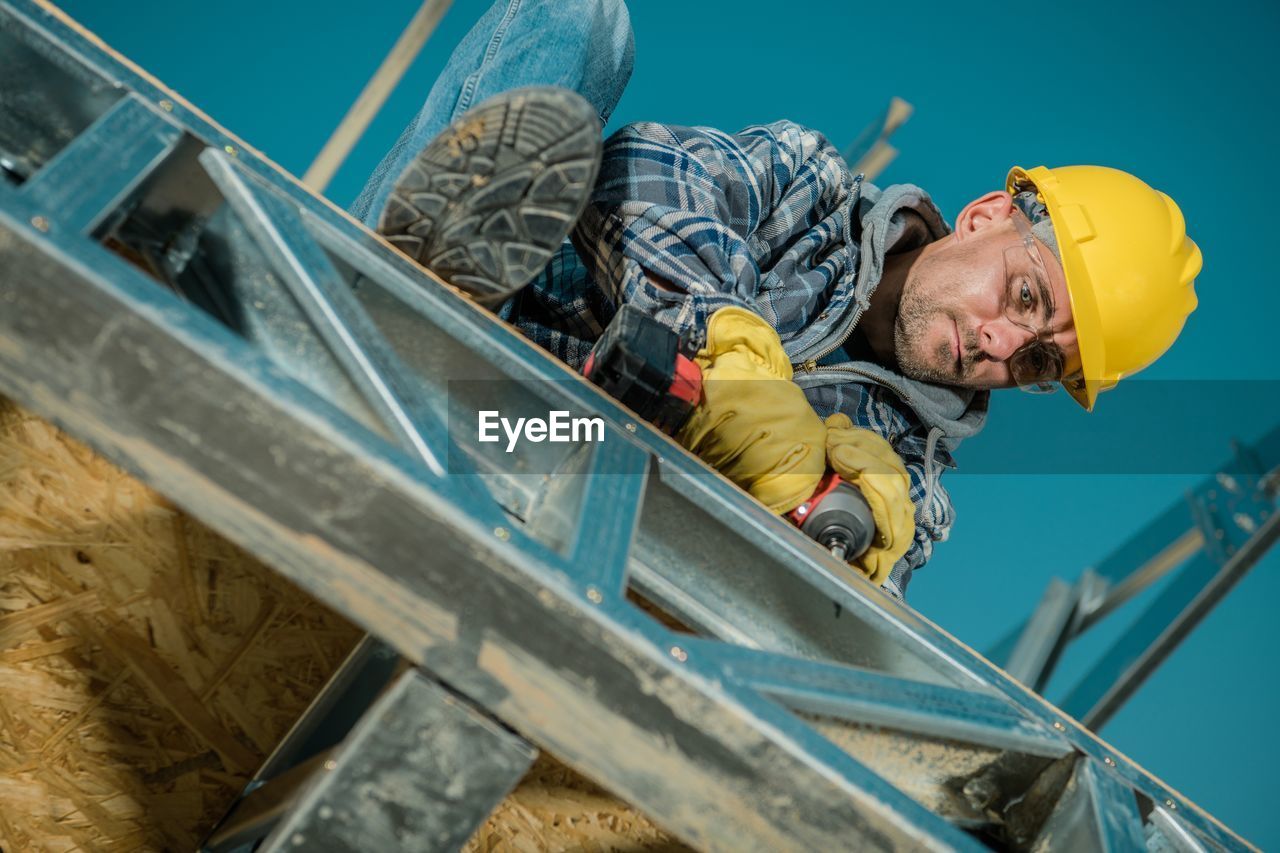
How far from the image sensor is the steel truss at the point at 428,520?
0.99 m

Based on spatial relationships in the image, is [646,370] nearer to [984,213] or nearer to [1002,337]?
[1002,337]

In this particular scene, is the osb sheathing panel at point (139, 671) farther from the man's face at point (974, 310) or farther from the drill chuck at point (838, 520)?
the man's face at point (974, 310)

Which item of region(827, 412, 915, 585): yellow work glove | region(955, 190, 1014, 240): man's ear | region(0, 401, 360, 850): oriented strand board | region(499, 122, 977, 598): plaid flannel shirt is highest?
region(955, 190, 1014, 240): man's ear

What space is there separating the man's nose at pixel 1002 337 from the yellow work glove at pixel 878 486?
0.99 m

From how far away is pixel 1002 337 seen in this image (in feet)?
9.41

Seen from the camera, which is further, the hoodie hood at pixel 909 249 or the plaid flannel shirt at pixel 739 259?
the hoodie hood at pixel 909 249

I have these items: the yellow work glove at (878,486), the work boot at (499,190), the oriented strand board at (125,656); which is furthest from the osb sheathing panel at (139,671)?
the yellow work glove at (878,486)

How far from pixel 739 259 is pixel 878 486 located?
0.62 meters

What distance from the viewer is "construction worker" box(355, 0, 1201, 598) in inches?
59.6

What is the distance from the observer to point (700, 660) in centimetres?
111

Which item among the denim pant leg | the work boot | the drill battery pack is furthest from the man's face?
the work boot

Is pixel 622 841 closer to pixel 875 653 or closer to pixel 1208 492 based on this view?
pixel 875 653

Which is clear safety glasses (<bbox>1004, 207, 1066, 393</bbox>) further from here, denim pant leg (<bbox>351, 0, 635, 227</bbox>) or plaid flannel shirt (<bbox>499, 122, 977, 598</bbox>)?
denim pant leg (<bbox>351, 0, 635, 227</bbox>)

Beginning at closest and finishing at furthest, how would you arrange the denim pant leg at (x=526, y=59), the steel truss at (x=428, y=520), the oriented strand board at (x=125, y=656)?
the steel truss at (x=428, y=520), the oriented strand board at (x=125, y=656), the denim pant leg at (x=526, y=59)
